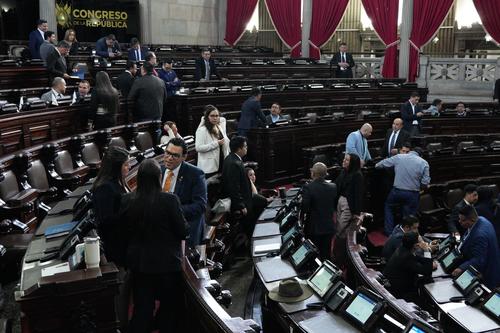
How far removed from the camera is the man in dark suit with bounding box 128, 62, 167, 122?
21.7 ft

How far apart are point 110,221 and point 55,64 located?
5.01 metres

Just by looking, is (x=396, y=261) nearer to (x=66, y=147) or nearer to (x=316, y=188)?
(x=316, y=188)

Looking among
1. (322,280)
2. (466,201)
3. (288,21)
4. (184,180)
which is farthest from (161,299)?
(288,21)

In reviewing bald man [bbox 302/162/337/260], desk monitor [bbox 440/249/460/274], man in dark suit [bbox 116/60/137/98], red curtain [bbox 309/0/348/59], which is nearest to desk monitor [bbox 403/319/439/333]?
bald man [bbox 302/162/337/260]

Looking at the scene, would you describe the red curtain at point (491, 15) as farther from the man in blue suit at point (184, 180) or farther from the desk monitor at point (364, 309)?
the desk monitor at point (364, 309)

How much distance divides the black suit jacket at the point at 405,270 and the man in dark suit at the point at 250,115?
11.7 ft

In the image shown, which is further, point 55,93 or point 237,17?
point 237,17

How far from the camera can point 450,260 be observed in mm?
4543

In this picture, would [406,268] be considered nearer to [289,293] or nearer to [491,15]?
[289,293]

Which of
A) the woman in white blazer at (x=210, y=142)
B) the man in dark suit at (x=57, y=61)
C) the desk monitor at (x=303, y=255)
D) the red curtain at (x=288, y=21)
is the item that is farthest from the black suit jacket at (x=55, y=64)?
the red curtain at (x=288, y=21)

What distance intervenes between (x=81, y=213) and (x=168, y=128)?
280 cm

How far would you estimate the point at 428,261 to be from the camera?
4043 millimetres

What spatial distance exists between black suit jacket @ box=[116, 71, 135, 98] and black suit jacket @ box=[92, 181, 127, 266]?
15.0ft

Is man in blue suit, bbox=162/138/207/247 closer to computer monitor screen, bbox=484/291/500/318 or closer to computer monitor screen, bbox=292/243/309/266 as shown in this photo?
computer monitor screen, bbox=292/243/309/266
